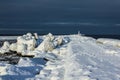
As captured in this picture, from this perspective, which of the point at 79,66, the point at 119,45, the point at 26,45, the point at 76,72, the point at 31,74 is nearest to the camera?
the point at 76,72

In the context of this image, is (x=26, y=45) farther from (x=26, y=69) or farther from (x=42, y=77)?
(x=42, y=77)

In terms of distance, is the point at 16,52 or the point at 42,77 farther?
the point at 16,52

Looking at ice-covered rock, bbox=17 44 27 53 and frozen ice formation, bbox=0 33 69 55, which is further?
ice-covered rock, bbox=17 44 27 53

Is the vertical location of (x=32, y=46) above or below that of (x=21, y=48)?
above

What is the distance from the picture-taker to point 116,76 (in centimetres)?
1429

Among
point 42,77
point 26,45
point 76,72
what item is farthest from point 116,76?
point 26,45

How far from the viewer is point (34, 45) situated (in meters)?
42.1

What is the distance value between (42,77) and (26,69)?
3.50 metres

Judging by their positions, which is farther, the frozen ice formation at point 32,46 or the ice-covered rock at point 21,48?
the ice-covered rock at point 21,48

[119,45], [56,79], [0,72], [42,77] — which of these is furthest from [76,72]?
[119,45]

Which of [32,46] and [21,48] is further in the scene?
[21,48]

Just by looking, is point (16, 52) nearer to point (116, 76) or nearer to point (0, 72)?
point (0, 72)

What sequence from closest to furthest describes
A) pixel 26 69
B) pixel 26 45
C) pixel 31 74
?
1. pixel 31 74
2. pixel 26 69
3. pixel 26 45

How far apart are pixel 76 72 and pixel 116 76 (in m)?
1.77
